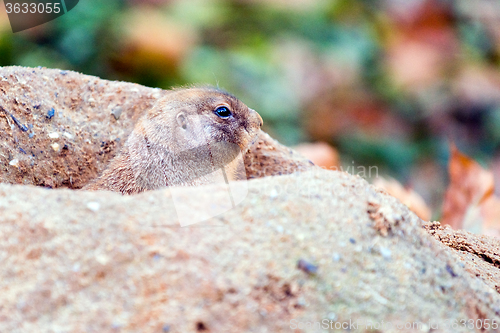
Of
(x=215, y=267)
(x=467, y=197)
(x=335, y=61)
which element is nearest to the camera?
(x=215, y=267)

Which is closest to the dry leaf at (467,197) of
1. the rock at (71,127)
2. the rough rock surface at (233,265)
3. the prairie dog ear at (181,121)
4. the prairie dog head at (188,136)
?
the rock at (71,127)

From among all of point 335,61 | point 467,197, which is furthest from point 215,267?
point 335,61

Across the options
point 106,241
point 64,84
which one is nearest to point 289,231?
point 106,241

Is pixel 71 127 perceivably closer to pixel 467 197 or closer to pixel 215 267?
pixel 215 267

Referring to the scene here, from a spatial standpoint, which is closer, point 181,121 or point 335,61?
point 181,121

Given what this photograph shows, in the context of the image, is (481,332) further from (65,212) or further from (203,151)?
(203,151)

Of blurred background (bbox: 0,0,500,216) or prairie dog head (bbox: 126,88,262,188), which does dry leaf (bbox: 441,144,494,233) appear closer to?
prairie dog head (bbox: 126,88,262,188)
